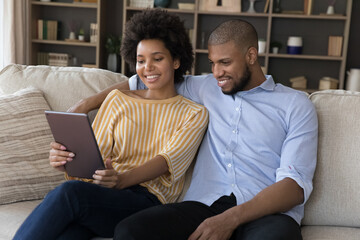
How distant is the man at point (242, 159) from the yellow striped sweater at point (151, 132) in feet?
0.24

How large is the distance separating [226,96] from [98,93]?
0.53 metres

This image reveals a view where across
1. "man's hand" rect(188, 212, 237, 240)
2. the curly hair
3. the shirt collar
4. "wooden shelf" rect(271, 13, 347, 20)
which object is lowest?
"man's hand" rect(188, 212, 237, 240)

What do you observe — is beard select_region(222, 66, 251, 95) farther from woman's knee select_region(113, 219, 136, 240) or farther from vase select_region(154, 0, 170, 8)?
vase select_region(154, 0, 170, 8)

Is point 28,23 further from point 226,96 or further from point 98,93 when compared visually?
point 226,96

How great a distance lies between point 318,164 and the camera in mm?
1721

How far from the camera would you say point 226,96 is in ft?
5.94

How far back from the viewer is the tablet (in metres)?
1.44

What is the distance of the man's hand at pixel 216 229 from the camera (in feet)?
4.71

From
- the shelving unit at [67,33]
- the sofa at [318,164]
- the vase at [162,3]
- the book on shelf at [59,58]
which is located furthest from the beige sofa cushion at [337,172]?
the book on shelf at [59,58]

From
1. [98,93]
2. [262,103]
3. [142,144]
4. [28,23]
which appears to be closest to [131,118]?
[142,144]

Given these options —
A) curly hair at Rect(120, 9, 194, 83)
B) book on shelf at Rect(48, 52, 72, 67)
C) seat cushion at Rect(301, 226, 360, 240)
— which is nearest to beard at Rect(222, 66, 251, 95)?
curly hair at Rect(120, 9, 194, 83)

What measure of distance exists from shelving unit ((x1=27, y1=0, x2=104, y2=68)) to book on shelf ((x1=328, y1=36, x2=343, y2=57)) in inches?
93.5

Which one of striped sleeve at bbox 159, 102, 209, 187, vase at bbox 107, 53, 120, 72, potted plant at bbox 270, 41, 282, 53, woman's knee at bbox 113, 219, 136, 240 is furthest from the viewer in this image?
vase at bbox 107, 53, 120, 72

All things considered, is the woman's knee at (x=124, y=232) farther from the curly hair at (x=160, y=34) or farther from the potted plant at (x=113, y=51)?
the potted plant at (x=113, y=51)
